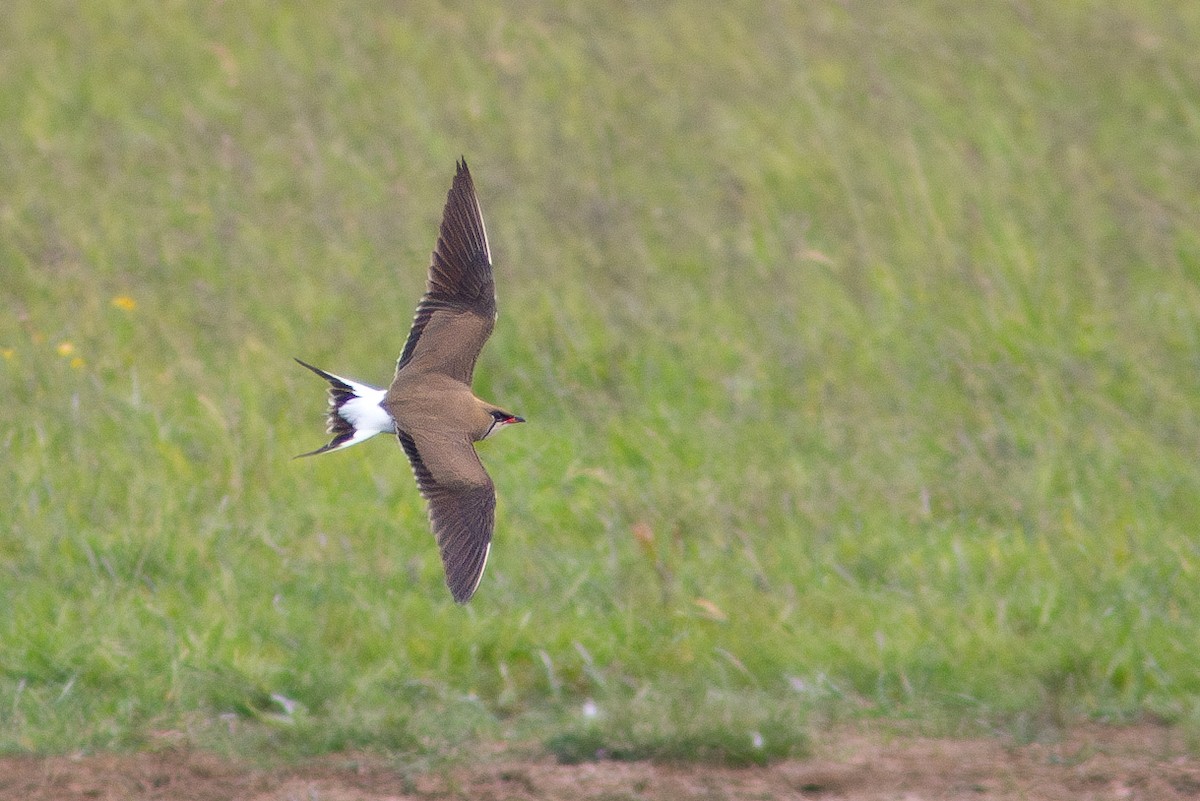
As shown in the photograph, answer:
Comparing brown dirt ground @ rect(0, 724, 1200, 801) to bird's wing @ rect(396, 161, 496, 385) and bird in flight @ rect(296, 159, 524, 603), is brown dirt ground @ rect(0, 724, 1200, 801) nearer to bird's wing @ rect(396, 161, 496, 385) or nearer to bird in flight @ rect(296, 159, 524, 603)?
bird in flight @ rect(296, 159, 524, 603)

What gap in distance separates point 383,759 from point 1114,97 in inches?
214

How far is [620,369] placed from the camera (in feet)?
19.4

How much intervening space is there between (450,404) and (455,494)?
249 millimetres

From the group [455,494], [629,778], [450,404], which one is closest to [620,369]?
[450,404]

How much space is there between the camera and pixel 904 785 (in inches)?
154

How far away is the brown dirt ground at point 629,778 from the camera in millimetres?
3830

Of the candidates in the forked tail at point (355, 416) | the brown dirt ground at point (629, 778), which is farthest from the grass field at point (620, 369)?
the forked tail at point (355, 416)

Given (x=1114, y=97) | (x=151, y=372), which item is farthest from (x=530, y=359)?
(x=1114, y=97)

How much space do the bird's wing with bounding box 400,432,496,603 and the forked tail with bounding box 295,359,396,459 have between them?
0.07 m

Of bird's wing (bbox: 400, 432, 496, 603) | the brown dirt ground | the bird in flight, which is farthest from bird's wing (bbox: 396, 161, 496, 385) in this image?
the brown dirt ground

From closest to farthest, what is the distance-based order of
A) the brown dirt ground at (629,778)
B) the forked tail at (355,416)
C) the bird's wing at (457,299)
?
the brown dirt ground at (629,778)
the forked tail at (355,416)
the bird's wing at (457,299)

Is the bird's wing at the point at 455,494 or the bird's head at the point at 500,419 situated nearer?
the bird's wing at the point at 455,494

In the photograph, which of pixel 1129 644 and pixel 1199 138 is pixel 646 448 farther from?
pixel 1199 138

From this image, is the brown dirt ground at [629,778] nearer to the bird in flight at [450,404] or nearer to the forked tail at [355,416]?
the bird in flight at [450,404]
